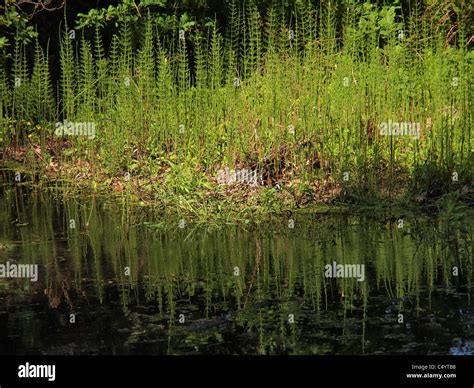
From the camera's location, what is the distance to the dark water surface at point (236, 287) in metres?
4.60

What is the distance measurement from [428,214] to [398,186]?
65 cm

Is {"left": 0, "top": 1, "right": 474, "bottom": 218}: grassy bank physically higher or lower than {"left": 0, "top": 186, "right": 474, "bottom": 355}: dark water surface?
higher

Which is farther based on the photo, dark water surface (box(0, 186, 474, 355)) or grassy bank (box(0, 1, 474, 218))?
grassy bank (box(0, 1, 474, 218))

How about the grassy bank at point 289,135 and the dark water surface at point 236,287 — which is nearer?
the dark water surface at point 236,287

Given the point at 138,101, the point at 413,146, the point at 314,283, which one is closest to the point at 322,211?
the point at 413,146

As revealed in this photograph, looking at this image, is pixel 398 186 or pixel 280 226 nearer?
pixel 280 226

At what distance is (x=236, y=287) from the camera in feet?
18.3

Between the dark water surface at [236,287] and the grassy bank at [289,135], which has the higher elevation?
the grassy bank at [289,135]

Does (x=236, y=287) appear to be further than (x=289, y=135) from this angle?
No

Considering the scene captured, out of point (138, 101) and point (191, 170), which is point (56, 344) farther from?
point (138, 101)

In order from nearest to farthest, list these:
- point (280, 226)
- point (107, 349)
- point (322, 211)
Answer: point (107, 349) → point (280, 226) → point (322, 211)

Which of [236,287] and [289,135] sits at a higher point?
[289,135]

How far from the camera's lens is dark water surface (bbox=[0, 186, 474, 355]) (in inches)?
181

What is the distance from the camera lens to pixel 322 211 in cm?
772
